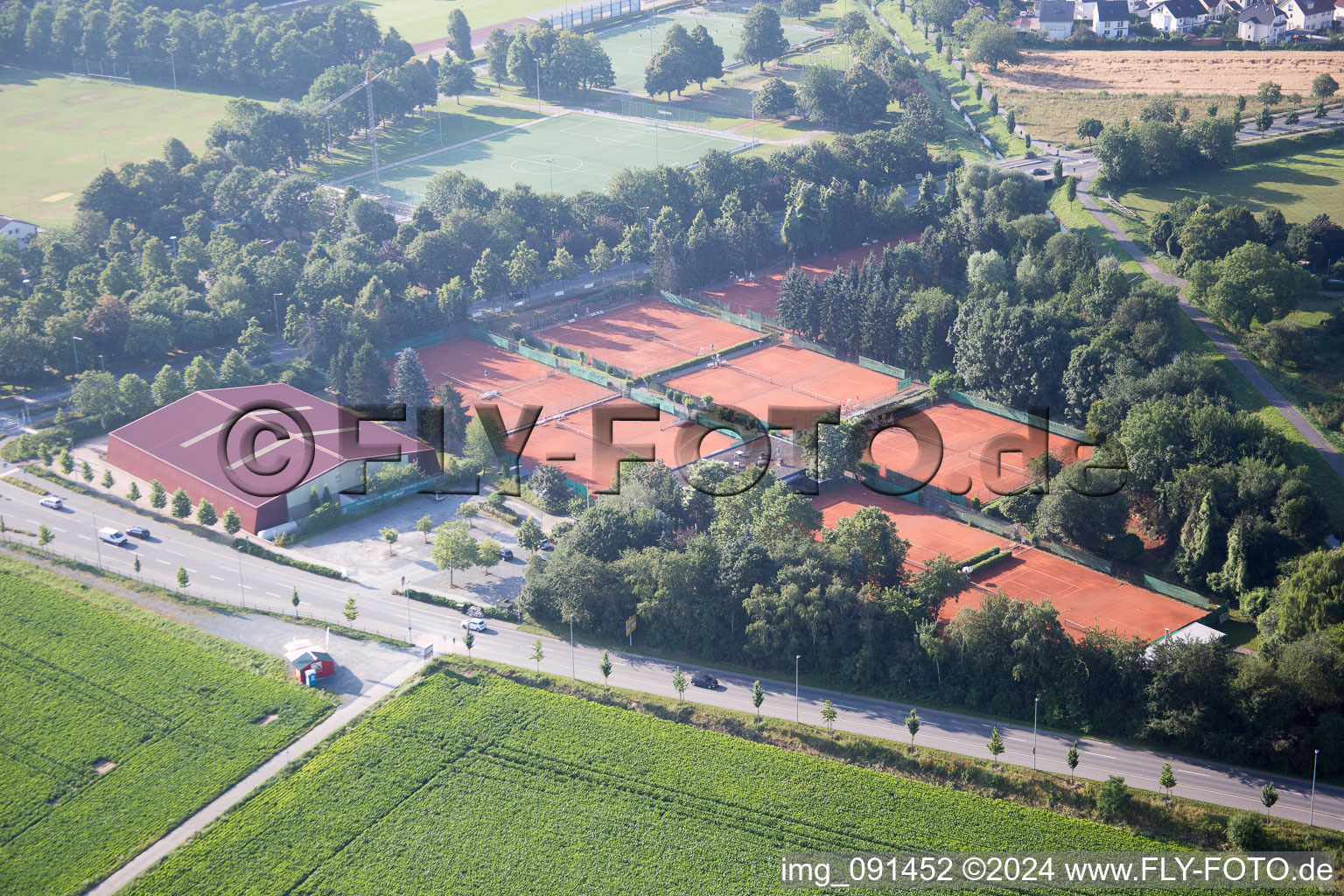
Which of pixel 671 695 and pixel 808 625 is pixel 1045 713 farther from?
pixel 671 695

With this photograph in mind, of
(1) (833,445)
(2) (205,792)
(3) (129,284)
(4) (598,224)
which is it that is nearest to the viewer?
(2) (205,792)

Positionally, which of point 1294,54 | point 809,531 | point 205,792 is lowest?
point 205,792

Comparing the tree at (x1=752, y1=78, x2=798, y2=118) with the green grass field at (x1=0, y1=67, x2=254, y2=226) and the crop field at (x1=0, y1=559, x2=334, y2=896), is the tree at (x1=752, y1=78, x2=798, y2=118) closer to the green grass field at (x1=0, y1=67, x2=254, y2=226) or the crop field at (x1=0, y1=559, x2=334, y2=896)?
the green grass field at (x1=0, y1=67, x2=254, y2=226)

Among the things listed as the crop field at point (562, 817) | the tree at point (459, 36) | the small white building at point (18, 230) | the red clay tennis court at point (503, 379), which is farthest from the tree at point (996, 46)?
the crop field at point (562, 817)

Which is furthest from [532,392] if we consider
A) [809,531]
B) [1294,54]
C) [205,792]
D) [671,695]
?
[1294,54]

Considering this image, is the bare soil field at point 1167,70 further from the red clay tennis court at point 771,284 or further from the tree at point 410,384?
the tree at point 410,384

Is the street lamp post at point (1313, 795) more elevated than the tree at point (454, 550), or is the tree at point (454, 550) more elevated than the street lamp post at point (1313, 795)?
the tree at point (454, 550)
